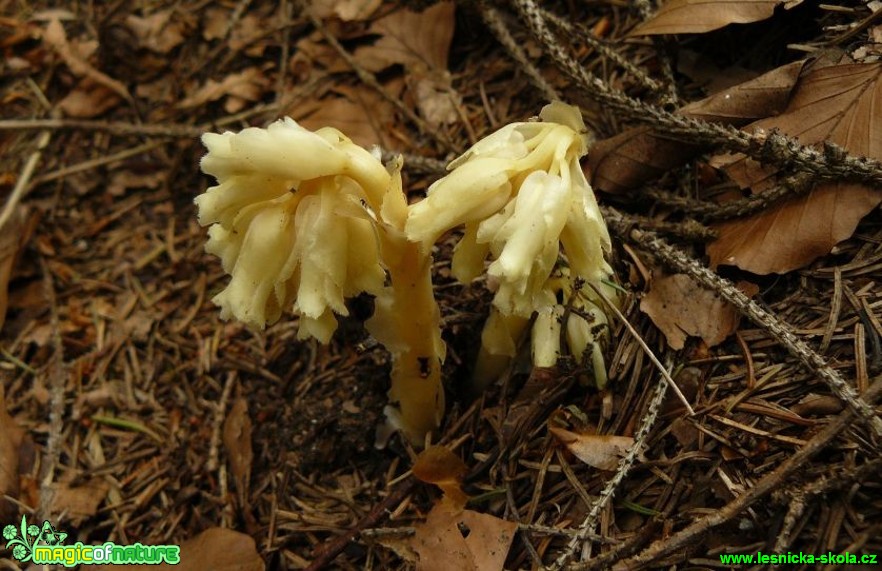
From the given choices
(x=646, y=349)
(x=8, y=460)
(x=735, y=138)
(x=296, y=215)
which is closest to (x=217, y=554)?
(x=8, y=460)

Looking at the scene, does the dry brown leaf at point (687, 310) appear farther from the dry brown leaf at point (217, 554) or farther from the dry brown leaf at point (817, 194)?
the dry brown leaf at point (217, 554)

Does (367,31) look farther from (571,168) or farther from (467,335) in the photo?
(571,168)

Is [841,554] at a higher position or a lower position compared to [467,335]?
higher

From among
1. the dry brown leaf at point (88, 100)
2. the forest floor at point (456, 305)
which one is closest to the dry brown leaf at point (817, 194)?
the forest floor at point (456, 305)

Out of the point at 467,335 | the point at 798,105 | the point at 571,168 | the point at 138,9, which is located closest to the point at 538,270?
the point at 571,168

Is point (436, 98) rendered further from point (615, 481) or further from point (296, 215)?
point (615, 481)

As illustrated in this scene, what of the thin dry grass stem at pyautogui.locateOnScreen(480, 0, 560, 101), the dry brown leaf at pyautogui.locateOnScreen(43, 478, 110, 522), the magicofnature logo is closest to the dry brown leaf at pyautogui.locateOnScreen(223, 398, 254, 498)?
the magicofnature logo
